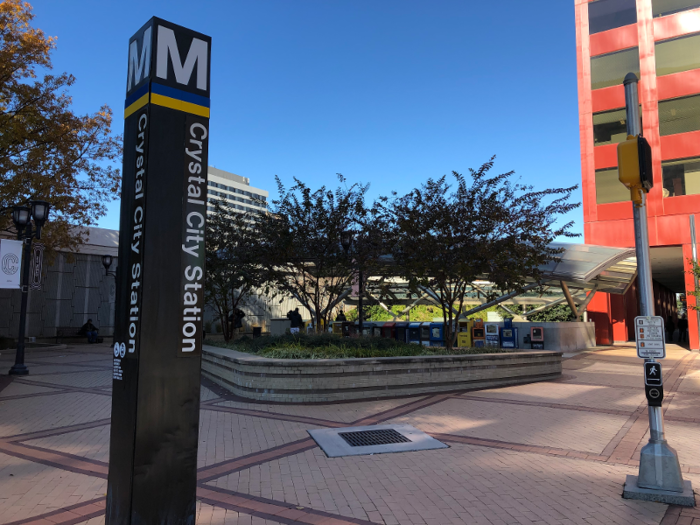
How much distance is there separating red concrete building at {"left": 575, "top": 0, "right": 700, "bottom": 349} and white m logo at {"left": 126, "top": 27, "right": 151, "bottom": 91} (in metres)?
27.4

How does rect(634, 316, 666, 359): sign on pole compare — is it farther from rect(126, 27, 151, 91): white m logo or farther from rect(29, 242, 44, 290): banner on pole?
rect(29, 242, 44, 290): banner on pole

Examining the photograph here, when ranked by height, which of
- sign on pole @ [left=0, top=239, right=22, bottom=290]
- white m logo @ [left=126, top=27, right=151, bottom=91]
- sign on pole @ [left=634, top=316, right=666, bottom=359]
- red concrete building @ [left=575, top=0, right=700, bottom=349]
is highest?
red concrete building @ [left=575, top=0, right=700, bottom=349]

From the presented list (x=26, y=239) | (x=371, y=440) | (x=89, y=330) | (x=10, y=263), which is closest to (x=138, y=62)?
(x=371, y=440)

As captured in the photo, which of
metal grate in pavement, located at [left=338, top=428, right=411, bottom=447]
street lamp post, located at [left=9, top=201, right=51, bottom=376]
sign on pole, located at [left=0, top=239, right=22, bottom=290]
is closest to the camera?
metal grate in pavement, located at [left=338, top=428, right=411, bottom=447]

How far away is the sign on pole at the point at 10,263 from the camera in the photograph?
9219 millimetres

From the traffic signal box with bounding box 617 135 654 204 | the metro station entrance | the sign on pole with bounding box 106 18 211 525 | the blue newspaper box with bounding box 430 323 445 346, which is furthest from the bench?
the metro station entrance

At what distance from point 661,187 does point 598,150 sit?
406cm

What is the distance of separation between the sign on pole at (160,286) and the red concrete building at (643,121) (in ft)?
88.9

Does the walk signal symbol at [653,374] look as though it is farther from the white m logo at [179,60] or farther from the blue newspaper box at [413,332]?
the blue newspaper box at [413,332]

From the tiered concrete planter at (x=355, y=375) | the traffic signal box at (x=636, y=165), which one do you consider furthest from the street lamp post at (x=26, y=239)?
the traffic signal box at (x=636, y=165)

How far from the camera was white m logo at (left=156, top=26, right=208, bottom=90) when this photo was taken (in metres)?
3.84

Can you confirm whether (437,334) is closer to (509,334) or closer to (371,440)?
(509,334)

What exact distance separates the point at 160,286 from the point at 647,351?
472 centimetres

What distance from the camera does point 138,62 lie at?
4000 mm
